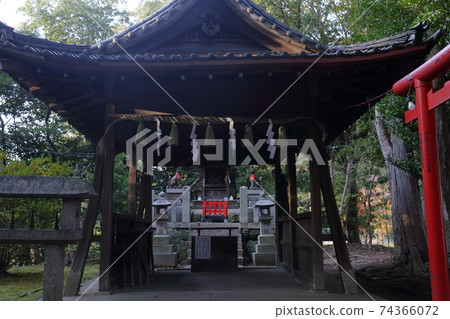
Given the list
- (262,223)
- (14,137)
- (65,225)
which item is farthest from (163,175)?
(65,225)

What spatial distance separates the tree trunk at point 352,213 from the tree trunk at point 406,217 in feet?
19.9

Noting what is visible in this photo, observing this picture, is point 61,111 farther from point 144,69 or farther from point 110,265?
point 110,265

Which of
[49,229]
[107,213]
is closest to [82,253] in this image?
[107,213]

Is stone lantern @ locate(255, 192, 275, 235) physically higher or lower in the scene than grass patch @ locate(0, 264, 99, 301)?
higher

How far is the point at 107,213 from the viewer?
6.62 m

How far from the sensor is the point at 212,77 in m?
6.22

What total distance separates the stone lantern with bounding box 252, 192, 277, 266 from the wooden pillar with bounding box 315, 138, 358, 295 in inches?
296

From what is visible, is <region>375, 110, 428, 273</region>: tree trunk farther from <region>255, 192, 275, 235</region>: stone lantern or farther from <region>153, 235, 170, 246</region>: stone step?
<region>153, 235, 170, 246</region>: stone step

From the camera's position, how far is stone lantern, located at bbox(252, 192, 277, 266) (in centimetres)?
1460

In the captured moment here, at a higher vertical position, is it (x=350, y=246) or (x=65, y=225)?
(x=65, y=225)

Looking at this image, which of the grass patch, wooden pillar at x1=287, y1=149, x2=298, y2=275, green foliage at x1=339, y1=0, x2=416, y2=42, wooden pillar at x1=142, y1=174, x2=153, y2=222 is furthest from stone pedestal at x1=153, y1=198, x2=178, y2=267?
green foliage at x1=339, y1=0, x2=416, y2=42

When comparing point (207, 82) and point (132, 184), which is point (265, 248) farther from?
point (207, 82)

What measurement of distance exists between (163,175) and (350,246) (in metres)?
12.8

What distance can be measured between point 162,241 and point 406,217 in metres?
8.98
